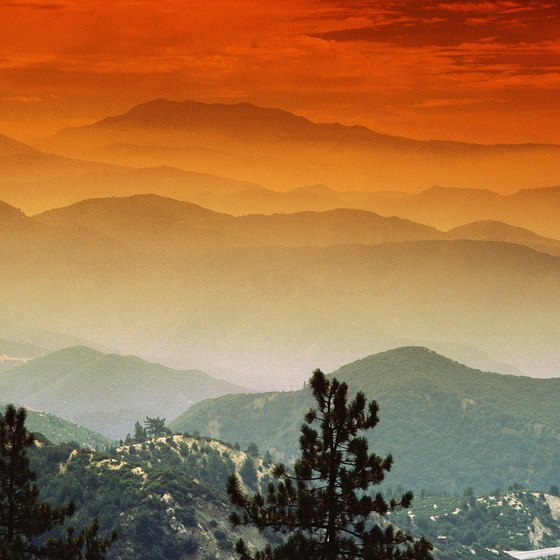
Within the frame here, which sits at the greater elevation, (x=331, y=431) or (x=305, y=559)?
(x=331, y=431)

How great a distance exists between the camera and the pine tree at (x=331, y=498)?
263ft

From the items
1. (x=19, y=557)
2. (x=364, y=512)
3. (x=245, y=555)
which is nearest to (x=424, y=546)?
(x=364, y=512)

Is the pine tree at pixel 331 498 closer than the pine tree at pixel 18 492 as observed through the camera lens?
Yes

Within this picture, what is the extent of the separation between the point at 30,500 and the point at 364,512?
779 inches

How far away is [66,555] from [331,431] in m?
19.3

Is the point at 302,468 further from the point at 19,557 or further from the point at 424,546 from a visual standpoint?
the point at 19,557

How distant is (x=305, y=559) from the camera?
79.8 metres

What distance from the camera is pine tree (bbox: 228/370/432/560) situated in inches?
3155

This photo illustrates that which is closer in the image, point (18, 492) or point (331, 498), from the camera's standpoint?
point (331, 498)

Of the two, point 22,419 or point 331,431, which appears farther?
point 22,419

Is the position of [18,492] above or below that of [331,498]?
below

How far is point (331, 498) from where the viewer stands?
3189 inches

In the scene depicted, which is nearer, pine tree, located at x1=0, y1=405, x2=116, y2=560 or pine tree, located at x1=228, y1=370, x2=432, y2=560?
pine tree, located at x1=228, y1=370, x2=432, y2=560

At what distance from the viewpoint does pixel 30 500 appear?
87.0 metres
